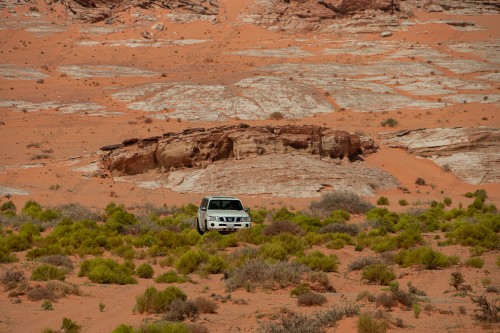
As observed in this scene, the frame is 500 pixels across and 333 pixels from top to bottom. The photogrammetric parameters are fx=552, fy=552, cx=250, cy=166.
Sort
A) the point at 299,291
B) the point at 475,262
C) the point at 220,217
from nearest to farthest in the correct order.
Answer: the point at 299,291, the point at 475,262, the point at 220,217

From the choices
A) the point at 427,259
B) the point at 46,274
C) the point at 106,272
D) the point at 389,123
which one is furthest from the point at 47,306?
the point at 389,123

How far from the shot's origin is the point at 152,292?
384 inches

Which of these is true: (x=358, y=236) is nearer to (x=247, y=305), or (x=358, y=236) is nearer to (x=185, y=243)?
(x=185, y=243)

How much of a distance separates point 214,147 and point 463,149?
16.0 m

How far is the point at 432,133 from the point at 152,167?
19.3m

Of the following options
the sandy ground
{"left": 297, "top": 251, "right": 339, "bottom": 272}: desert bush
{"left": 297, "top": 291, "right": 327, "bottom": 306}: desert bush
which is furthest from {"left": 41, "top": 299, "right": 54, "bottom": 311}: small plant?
{"left": 297, "top": 251, "right": 339, "bottom": 272}: desert bush

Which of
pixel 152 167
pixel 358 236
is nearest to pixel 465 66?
pixel 152 167

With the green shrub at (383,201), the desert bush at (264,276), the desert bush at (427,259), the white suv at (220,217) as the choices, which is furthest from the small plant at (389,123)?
the desert bush at (264,276)

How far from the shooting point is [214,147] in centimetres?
3322

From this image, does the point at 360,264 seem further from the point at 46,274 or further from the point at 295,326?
the point at 46,274

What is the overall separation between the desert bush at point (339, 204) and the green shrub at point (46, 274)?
1504 centimetres

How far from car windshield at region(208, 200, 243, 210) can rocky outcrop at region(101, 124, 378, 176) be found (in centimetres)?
1225

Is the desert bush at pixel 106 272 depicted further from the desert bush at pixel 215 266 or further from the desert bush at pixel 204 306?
the desert bush at pixel 204 306

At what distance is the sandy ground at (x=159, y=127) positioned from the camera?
977cm
